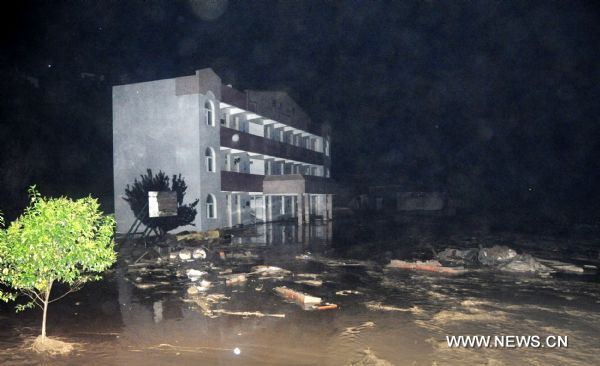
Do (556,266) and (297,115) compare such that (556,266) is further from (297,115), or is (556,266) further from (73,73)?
(73,73)

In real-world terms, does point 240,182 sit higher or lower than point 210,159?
lower

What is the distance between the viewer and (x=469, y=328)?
8578 mm

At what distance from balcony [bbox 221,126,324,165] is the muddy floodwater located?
17452mm

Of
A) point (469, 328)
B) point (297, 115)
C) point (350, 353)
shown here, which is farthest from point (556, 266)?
point (297, 115)

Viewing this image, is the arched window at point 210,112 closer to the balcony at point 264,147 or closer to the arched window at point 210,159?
the balcony at point 264,147

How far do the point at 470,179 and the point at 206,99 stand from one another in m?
88.2

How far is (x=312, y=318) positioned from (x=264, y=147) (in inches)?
1184

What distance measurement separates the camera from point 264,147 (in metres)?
38.6

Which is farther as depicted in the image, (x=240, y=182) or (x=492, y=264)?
(x=240, y=182)

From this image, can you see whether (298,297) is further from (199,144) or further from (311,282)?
(199,144)

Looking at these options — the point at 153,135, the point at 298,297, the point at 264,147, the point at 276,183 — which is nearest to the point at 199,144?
the point at 153,135

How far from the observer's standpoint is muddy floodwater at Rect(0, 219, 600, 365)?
7.11 meters

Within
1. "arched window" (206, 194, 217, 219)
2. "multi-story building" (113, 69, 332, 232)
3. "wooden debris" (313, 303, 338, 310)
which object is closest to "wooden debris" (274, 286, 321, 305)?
"wooden debris" (313, 303, 338, 310)

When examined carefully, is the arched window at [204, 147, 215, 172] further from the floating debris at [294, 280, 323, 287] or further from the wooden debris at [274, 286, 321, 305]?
the wooden debris at [274, 286, 321, 305]
